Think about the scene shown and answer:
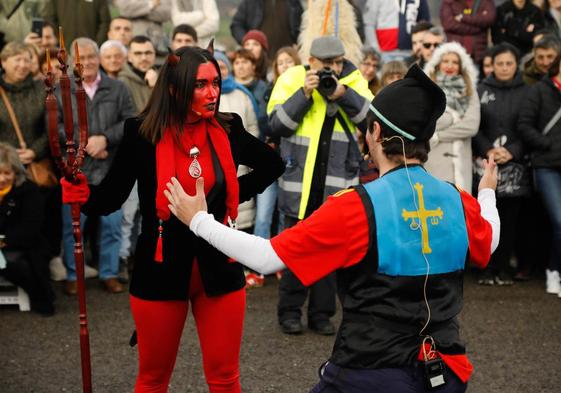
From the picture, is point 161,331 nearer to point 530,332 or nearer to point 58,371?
point 58,371

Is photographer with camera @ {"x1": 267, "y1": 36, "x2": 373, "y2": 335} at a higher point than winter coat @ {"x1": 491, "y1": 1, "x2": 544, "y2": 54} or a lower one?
lower

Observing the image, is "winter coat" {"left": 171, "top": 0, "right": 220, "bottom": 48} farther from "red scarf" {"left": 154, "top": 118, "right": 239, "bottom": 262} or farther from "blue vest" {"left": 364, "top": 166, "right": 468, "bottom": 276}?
"blue vest" {"left": 364, "top": 166, "right": 468, "bottom": 276}

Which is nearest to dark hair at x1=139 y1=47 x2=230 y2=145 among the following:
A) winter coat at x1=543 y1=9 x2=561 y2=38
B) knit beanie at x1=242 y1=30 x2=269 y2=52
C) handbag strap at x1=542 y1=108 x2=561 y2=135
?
handbag strap at x1=542 y1=108 x2=561 y2=135

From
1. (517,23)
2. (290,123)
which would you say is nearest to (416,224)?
(290,123)

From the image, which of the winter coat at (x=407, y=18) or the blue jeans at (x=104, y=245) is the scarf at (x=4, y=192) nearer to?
the blue jeans at (x=104, y=245)

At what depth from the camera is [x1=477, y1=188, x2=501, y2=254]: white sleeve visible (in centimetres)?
355

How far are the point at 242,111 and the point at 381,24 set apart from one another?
302 centimetres

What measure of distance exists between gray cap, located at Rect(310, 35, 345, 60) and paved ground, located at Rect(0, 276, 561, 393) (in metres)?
2.03

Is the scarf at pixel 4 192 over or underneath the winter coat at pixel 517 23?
underneath

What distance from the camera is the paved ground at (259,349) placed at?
5773mm

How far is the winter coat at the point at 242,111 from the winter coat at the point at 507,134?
2032 mm

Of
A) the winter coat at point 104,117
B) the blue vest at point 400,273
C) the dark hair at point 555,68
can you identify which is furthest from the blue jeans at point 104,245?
the blue vest at point 400,273

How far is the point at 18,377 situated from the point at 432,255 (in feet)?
11.7

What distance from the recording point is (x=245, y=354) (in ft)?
20.7
